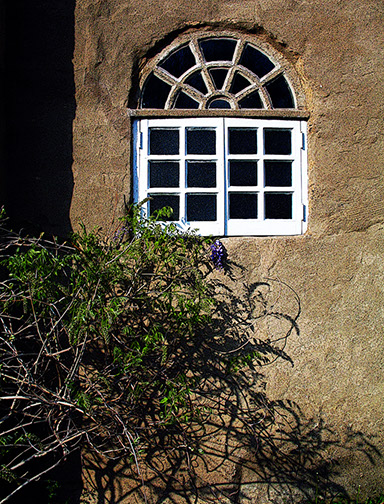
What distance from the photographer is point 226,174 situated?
3.67 metres

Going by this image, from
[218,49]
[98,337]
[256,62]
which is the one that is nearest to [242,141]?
[256,62]

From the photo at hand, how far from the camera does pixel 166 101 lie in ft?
12.2

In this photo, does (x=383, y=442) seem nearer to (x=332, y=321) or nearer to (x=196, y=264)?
(x=332, y=321)

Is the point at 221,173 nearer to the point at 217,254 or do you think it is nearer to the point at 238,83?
the point at 217,254

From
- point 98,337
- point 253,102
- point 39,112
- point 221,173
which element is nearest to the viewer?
point 98,337

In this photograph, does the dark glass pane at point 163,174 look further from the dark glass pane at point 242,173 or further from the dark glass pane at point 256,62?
the dark glass pane at point 256,62

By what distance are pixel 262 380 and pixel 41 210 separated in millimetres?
2123

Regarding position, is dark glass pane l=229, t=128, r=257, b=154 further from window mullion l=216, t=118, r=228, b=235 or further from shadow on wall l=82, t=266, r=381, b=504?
shadow on wall l=82, t=266, r=381, b=504

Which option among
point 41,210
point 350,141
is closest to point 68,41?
point 41,210

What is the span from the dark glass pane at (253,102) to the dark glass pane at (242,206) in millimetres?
734

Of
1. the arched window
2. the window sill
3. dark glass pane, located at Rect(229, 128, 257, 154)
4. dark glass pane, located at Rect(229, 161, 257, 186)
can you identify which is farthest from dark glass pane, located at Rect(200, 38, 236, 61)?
dark glass pane, located at Rect(229, 161, 257, 186)

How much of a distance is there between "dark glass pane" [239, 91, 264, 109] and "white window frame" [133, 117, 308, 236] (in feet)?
0.45

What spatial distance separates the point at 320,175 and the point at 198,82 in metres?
1.26

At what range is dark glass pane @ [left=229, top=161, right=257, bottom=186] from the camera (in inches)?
146
